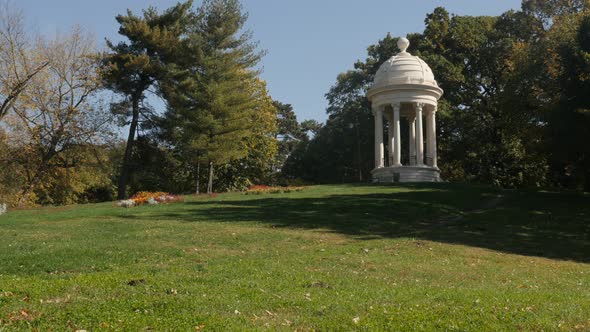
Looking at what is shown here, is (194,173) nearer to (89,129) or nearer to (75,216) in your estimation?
(89,129)

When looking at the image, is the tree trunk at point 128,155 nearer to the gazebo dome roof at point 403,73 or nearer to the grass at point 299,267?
the grass at point 299,267

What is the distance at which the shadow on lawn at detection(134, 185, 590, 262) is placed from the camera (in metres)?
18.6

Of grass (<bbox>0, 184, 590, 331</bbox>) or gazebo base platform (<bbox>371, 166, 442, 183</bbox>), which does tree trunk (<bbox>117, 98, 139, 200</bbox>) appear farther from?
gazebo base platform (<bbox>371, 166, 442, 183</bbox>)

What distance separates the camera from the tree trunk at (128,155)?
126 ft

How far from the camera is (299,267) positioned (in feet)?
41.4

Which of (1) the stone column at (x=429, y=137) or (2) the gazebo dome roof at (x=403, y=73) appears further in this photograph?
(1) the stone column at (x=429, y=137)

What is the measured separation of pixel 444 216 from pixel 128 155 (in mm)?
23819

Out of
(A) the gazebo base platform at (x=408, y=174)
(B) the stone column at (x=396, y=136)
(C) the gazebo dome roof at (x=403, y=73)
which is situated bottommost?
(A) the gazebo base platform at (x=408, y=174)

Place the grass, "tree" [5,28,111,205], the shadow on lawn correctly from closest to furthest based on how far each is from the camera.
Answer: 1. the grass
2. the shadow on lawn
3. "tree" [5,28,111,205]

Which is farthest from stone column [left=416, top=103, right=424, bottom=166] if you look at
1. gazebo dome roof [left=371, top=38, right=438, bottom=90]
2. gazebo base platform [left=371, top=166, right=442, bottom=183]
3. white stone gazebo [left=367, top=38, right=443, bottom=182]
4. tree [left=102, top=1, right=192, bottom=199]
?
tree [left=102, top=1, right=192, bottom=199]

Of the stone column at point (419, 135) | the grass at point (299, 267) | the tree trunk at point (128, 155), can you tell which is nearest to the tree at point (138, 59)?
the tree trunk at point (128, 155)

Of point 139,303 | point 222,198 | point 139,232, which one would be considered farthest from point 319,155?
point 139,303

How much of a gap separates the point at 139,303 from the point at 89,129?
3163 cm

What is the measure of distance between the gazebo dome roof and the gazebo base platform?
236 inches
